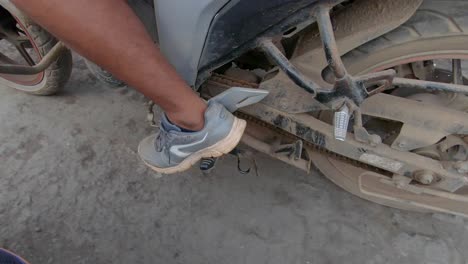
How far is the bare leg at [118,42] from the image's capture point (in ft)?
3.31

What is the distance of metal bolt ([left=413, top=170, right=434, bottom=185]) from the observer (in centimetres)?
137

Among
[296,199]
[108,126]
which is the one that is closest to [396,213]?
[296,199]

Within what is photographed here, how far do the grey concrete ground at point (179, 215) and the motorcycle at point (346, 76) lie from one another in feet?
0.51

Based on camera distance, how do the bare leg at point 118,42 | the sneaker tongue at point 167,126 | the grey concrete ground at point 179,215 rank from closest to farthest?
1. the bare leg at point 118,42
2. the sneaker tongue at point 167,126
3. the grey concrete ground at point 179,215

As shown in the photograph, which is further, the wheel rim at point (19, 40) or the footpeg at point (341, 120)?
the wheel rim at point (19, 40)

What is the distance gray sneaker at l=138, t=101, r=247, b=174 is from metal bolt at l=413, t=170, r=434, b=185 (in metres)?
0.59

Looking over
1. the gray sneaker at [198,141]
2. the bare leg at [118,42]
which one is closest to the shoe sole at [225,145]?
the gray sneaker at [198,141]

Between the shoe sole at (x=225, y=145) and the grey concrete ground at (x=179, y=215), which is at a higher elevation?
the shoe sole at (x=225, y=145)

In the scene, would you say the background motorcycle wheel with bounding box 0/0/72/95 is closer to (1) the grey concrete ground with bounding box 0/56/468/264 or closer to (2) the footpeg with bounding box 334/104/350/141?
(1) the grey concrete ground with bounding box 0/56/468/264

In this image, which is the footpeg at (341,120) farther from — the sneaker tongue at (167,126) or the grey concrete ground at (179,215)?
the grey concrete ground at (179,215)

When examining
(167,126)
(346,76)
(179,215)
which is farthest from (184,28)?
(179,215)

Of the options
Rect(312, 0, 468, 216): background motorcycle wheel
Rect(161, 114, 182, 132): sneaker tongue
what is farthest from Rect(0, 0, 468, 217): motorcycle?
Rect(161, 114, 182, 132): sneaker tongue

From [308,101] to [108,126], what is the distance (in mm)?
1069

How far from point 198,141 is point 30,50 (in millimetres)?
1422
